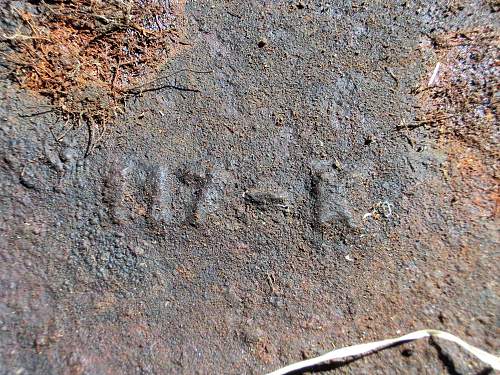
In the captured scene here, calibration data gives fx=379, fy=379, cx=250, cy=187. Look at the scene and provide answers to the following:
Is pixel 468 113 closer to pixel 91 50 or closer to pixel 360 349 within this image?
pixel 360 349

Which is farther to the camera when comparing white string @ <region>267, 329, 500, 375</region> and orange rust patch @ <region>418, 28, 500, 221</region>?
orange rust patch @ <region>418, 28, 500, 221</region>

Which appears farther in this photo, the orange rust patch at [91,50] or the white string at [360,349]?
the orange rust patch at [91,50]

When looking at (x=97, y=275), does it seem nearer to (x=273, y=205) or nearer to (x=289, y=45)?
(x=273, y=205)

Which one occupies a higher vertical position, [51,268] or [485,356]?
[485,356]

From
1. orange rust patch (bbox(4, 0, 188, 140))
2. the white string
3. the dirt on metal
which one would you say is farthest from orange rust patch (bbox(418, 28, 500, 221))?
orange rust patch (bbox(4, 0, 188, 140))

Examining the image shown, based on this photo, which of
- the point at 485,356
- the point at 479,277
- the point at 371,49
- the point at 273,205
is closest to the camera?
the point at 485,356

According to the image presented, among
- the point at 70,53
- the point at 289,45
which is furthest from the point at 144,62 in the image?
the point at 289,45

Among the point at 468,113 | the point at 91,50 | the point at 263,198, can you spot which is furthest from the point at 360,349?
the point at 91,50

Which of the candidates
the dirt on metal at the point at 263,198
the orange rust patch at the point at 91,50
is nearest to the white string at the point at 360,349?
the dirt on metal at the point at 263,198

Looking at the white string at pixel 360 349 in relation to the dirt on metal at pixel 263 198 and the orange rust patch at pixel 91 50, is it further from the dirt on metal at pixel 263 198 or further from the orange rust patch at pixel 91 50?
the orange rust patch at pixel 91 50

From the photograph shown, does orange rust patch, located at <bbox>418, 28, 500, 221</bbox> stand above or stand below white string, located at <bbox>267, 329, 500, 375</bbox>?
above

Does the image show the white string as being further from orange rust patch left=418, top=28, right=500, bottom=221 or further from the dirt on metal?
orange rust patch left=418, top=28, right=500, bottom=221
